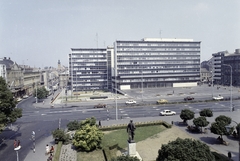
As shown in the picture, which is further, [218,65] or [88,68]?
[218,65]

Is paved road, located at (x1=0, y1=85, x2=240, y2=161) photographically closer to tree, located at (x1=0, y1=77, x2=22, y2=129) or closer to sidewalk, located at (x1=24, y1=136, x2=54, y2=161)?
sidewalk, located at (x1=24, y1=136, x2=54, y2=161)

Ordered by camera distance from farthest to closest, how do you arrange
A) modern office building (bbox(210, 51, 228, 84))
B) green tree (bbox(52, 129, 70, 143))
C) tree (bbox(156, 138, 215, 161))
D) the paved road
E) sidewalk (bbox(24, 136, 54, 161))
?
modern office building (bbox(210, 51, 228, 84))
green tree (bbox(52, 129, 70, 143))
the paved road
sidewalk (bbox(24, 136, 54, 161))
tree (bbox(156, 138, 215, 161))

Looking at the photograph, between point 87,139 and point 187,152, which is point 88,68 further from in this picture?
point 187,152

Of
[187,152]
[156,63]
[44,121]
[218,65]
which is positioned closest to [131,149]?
[187,152]

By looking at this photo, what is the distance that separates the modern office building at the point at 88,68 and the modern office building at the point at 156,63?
29.9 feet

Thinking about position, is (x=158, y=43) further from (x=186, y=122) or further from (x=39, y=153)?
(x=39, y=153)

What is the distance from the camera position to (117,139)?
84.0 ft

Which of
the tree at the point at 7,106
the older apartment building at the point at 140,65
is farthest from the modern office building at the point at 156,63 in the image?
the tree at the point at 7,106

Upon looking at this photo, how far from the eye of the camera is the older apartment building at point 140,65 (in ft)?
280

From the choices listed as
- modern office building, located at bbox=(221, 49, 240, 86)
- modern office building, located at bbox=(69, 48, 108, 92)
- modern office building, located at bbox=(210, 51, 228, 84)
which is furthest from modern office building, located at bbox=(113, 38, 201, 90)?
modern office building, located at bbox=(210, 51, 228, 84)

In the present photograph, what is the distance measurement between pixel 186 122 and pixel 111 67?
236 ft

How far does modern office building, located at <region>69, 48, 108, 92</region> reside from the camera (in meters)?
90.9

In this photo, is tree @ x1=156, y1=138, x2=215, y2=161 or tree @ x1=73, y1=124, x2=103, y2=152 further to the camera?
tree @ x1=73, y1=124, x2=103, y2=152

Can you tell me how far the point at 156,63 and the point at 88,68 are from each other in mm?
31610
